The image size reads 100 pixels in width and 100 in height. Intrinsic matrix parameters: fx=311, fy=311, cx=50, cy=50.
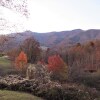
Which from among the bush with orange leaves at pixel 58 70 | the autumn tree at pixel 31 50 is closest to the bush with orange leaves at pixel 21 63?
the bush with orange leaves at pixel 58 70

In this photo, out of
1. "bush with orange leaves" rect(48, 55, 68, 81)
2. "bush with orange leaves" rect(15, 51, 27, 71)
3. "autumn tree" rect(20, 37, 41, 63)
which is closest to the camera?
"bush with orange leaves" rect(48, 55, 68, 81)

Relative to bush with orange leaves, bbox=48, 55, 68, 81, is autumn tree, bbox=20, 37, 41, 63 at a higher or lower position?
higher

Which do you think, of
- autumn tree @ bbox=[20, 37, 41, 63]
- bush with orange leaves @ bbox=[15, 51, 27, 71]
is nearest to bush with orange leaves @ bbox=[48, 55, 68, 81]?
bush with orange leaves @ bbox=[15, 51, 27, 71]

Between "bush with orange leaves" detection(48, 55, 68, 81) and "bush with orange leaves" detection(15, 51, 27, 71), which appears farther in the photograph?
"bush with orange leaves" detection(15, 51, 27, 71)

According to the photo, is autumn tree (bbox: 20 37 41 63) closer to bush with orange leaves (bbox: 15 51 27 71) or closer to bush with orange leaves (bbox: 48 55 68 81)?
bush with orange leaves (bbox: 15 51 27 71)

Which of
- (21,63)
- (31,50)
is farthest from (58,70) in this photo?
(31,50)

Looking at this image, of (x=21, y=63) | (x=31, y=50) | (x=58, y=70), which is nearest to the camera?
(x=58, y=70)

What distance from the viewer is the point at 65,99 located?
66.8ft

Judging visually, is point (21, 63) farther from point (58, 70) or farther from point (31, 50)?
point (31, 50)

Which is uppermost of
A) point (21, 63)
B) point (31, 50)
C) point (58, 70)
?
point (31, 50)

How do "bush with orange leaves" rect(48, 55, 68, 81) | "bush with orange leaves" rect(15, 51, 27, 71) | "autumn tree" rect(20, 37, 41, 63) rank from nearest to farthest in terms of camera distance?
1. "bush with orange leaves" rect(48, 55, 68, 81)
2. "bush with orange leaves" rect(15, 51, 27, 71)
3. "autumn tree" rect(20, 37, 41, 63)

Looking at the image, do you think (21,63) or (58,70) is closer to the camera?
(58,70)

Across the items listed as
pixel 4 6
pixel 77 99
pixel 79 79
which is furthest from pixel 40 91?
pixel 79 79

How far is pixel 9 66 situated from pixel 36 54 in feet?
33.2
